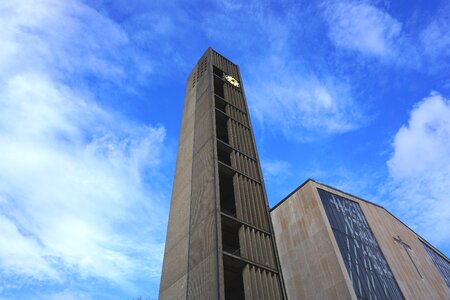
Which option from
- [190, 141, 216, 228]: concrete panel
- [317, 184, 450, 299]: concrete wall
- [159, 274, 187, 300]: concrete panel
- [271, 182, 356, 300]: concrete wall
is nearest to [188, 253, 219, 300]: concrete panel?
[159, 274, 187, 300]: concrete panel

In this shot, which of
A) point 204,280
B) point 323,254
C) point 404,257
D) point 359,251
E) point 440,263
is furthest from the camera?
point 440,263

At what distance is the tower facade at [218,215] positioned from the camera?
57.8 ft

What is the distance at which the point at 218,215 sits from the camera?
19.1 meters

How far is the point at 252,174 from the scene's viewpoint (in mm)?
24531

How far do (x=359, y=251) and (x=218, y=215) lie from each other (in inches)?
613

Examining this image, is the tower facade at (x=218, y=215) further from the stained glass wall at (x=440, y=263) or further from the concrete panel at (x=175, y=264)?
the stained glass wall at (x=440, y=263)

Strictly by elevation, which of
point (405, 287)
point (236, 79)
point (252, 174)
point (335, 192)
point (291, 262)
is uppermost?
point (236, 79)

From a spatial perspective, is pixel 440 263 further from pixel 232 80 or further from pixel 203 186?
pixel 203 186

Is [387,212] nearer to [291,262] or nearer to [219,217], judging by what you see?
[291,262]

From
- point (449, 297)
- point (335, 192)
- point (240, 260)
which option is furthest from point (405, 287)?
point (240, 260)

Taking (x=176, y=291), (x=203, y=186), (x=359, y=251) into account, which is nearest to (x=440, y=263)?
A: (x=359, y=251)

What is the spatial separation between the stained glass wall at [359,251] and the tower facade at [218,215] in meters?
8.58

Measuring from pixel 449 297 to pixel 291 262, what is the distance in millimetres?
23490

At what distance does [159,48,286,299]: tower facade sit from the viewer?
693 inches
